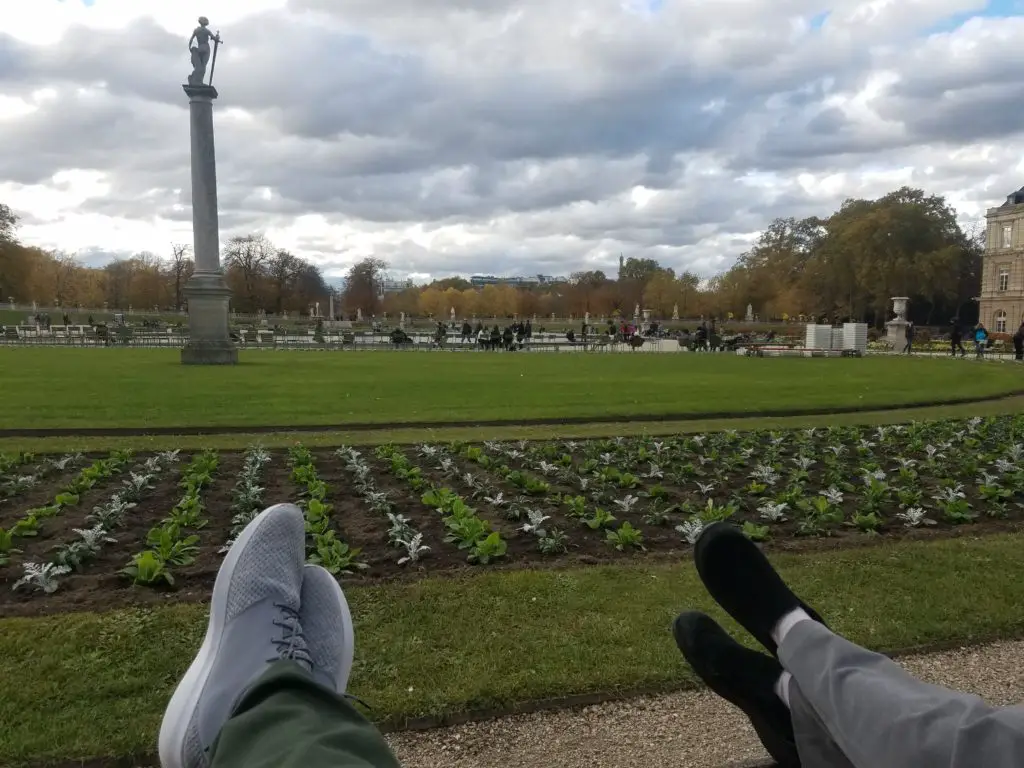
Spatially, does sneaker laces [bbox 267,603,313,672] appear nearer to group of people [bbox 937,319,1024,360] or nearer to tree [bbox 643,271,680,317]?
group of people [bbox 937,319,1024,360]

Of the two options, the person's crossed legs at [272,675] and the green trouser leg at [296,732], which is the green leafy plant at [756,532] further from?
the green trouser leg at [296,732]

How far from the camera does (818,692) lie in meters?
2.25

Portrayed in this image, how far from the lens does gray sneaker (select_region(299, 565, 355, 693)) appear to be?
2736mm

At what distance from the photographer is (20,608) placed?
475 cm

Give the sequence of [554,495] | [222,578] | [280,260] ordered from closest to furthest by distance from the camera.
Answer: [222,578], [554,495], [280,260]

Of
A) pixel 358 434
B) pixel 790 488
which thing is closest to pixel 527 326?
pixel 358 434

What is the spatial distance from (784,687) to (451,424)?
1093 cm

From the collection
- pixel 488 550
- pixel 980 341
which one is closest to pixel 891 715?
pixel 488 550

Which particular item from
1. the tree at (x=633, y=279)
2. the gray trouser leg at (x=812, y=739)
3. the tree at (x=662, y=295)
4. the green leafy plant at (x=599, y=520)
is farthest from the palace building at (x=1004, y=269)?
the gray trouser leg at (x=812, y=739)

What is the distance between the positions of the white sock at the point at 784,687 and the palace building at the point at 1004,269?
83397 mm

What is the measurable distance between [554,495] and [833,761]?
5454 mm

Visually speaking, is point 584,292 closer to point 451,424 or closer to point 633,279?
point 633,279

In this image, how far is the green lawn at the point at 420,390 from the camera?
1412 cm

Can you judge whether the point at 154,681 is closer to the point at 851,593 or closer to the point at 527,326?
the point at 851,593
